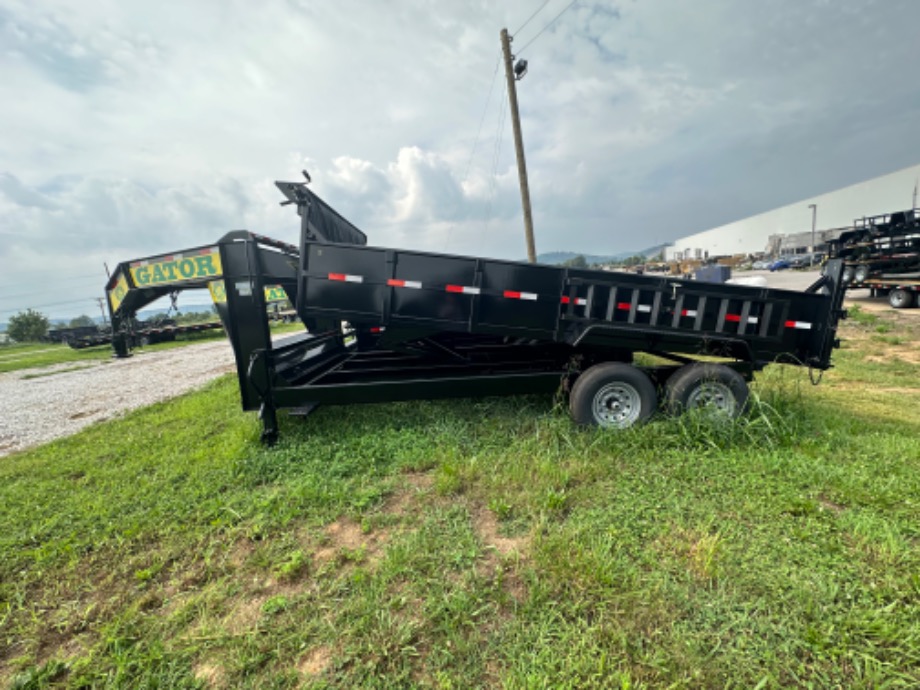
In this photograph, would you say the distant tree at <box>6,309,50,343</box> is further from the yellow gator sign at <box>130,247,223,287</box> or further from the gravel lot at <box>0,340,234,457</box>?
the yellow gator sign at <box>130,247,223,287</box>

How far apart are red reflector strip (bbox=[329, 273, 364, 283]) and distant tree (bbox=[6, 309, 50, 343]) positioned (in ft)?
138

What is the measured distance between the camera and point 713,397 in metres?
3.84

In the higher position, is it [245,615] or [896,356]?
[896,356]

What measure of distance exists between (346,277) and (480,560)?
106 inches

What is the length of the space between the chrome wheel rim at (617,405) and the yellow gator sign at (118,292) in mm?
5996

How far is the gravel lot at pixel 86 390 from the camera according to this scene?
594 cm

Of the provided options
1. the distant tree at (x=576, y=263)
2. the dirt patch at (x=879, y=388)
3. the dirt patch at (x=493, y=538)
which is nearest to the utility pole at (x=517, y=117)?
the distant tree at (x=576, y=263)

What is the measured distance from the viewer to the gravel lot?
19.5 feet

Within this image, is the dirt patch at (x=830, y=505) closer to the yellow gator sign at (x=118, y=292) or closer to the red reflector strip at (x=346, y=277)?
the red reflector strip at (x=346, y=277)

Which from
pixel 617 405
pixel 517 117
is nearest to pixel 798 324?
pixel 617 405

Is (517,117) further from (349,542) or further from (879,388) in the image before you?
(349,542)

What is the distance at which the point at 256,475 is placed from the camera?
11.0 ft

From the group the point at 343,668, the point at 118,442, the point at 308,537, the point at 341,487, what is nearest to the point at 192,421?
the point at 118,442

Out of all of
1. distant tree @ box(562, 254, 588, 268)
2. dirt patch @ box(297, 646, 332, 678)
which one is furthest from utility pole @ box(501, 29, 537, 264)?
dirt patch @ box(297, 646, 332, 678)
